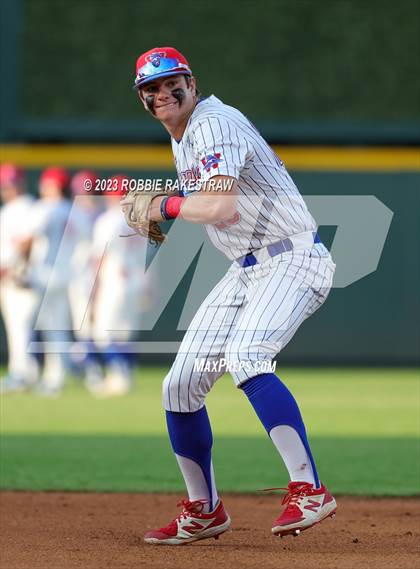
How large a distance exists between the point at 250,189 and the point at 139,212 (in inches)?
16.3

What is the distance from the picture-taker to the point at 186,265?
39.5 ft

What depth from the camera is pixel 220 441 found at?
301 inches

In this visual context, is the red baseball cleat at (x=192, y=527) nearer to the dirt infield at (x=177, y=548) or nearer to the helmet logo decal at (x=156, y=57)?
the dirt infield at (x=177, y=548)

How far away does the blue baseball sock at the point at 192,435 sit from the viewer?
14.3 ft

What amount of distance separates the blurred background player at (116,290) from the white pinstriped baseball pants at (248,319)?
6231 mm

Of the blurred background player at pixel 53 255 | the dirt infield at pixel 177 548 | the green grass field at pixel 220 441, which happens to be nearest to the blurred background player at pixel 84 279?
the blurred background player at pixel 53 255

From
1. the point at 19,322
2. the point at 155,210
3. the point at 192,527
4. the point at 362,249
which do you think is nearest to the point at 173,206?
the point at 155,210

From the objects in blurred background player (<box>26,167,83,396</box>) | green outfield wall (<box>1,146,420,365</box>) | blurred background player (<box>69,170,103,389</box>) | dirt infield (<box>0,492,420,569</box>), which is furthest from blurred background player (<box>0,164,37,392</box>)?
dirt infield (<box>0,492,420,569</box>)

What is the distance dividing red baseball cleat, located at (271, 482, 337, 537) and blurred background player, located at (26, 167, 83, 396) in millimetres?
6634

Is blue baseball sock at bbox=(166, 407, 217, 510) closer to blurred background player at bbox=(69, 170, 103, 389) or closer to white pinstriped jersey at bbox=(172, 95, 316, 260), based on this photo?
white pinstriped jersey at bbox=(172, 95, 316, 260)

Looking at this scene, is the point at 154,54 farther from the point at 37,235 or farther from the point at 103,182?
the point at 37,235

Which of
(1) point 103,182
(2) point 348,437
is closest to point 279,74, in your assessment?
(2) point 348,437

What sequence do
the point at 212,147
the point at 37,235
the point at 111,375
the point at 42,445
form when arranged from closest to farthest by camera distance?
the point at 212,147
the point at 42,445
the point at 37,235
the point at 111,375

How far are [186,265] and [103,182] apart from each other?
690cm
